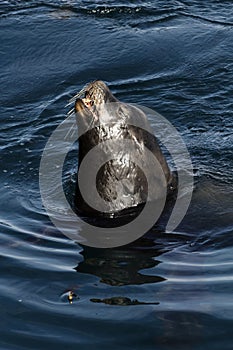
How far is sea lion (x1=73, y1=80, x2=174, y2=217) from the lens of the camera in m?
7.10

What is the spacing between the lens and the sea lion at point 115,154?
23.3 feet

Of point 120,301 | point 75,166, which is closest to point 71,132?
point 75,166

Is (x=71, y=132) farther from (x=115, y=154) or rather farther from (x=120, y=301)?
(x=120, y=301)

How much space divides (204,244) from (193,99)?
2923 mm

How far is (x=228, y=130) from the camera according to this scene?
8875 mm

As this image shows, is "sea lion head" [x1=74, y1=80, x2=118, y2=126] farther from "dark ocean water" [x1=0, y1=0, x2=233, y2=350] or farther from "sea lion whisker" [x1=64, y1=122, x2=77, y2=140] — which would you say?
"sea lion whisker" [x1=64, y1=122, x2=77, y2=140]

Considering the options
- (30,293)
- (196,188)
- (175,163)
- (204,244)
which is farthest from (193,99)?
(30,293)

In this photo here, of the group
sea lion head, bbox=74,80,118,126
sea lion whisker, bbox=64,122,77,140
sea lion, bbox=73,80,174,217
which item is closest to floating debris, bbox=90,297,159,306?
sea lion, bbox=73,80,174,217

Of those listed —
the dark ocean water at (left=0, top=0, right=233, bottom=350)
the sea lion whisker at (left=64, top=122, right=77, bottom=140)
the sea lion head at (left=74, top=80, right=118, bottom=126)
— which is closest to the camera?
the dark ocean water at (left=0, top=0, right=233, bottom=350)

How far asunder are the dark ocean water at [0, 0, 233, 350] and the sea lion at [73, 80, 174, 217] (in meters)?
0.38

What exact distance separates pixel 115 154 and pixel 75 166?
4.57ft

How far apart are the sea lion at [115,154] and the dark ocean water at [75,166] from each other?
384 mm

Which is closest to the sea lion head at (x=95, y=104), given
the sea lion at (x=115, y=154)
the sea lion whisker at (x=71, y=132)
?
the sea lion at (x=115, y=154)

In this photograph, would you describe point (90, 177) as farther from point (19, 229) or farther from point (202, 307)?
point (202, 307)
